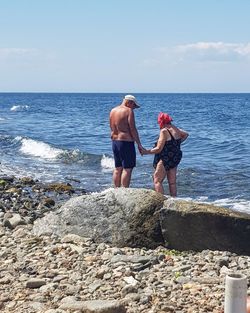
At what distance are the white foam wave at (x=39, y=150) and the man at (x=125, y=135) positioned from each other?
1237cm

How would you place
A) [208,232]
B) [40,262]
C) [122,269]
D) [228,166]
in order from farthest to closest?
[228,166], [208,232], [40,262], [122,269]

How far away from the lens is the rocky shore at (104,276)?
18.9 feet

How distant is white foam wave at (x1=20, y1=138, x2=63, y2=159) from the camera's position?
2342 cm

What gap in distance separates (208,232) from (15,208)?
4986 millimetres

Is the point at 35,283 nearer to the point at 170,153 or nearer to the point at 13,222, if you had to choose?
the point at 13,222

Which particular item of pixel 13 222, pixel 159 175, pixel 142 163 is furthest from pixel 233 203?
pixel 142 163

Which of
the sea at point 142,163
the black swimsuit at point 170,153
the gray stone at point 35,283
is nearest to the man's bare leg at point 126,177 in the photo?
the black swimsuit at point 170,153

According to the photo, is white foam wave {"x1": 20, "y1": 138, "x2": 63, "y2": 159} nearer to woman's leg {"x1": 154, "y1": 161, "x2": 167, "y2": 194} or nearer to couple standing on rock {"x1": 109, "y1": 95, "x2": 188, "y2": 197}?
couple standing on rock {"x1": 109, "y1": 95, "x2": 188, "y2": 197}

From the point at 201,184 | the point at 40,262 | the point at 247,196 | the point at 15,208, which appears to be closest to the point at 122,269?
the point at 40,262

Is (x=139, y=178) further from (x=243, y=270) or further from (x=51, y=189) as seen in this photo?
(x=243, y=270)

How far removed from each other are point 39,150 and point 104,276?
1853 centimetres

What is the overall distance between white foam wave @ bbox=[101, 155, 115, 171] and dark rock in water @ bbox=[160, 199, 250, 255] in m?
11.3

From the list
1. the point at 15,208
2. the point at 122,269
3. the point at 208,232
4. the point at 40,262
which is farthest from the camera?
the point at 15,208

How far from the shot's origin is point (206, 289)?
6098 millimetres
